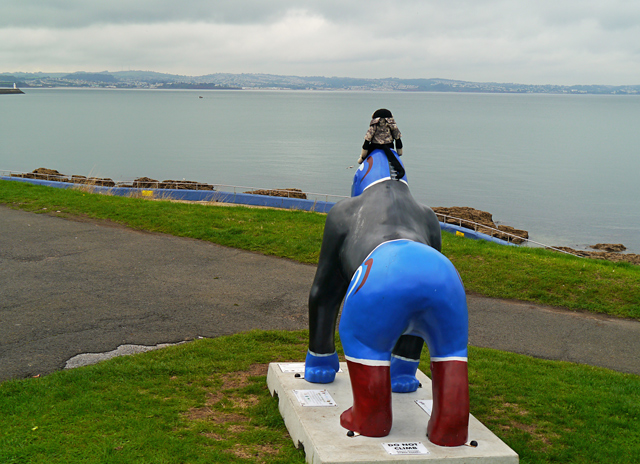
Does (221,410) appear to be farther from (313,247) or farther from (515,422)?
(313,247)

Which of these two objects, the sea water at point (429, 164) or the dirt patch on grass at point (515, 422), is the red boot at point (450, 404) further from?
the sea water at point (429, 164)

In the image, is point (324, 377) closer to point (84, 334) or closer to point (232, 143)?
point (84, 334)

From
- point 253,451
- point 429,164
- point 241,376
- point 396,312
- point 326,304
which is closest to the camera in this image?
point 396,312

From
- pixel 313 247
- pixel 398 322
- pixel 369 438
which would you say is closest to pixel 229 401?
pixel 369 438

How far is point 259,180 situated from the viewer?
144ft

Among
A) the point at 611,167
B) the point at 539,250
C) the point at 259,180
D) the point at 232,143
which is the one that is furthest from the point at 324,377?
the point at 232,143

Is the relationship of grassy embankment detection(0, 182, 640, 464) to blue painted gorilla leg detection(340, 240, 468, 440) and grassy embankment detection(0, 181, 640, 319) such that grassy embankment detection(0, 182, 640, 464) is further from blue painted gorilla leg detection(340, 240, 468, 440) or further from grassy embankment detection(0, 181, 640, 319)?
grassy embankment detection(0, 181, 640, 319)

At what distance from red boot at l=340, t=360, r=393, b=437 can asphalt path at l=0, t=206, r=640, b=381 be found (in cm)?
440

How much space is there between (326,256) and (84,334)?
4.58m

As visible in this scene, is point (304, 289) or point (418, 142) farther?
point (418, 142)

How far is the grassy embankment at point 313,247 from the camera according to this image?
11750 mm

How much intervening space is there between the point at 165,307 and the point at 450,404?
6340 millimetres

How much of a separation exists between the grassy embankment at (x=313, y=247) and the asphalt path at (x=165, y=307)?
0.56 metres

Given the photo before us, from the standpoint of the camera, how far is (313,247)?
1389cm
